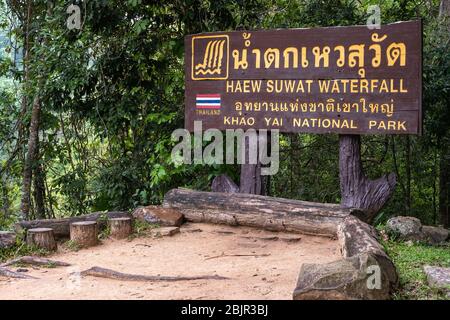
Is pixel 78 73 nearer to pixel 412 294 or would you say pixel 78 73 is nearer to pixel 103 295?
pixel 103 295

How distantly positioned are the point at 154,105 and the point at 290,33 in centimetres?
362

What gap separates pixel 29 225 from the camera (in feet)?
23.2

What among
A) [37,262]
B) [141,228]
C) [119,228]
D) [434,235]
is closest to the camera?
[37,262]

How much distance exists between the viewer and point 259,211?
24.1 ft

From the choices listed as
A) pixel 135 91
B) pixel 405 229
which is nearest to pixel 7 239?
pixel 135 91

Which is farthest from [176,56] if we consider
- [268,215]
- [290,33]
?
[268,215]

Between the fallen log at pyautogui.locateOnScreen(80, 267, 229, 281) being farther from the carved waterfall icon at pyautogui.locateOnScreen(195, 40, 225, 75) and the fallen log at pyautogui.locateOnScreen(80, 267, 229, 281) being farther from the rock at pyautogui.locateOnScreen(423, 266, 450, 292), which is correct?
the carved waterfall icon at pyautogui.locateOnScreen(195, 40, 225, 75)

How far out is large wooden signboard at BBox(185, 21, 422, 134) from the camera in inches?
255

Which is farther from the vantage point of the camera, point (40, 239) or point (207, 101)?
point (207, 101)

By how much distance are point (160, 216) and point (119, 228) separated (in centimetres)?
71

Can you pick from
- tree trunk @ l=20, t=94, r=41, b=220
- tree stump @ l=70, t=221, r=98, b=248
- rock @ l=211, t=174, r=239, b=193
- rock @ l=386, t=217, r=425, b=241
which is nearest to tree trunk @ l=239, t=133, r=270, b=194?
rock @ l=211, t=174, r=239, b=193

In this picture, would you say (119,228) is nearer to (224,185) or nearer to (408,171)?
(224,185)

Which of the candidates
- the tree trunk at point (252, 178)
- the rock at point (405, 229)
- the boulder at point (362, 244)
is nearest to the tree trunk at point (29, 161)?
the tree trunk at point (252, 178)

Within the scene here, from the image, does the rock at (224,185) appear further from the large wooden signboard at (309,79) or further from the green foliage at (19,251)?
the green foliage at (19,251)
